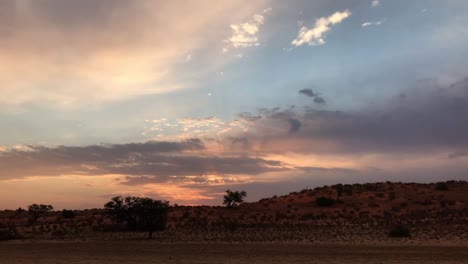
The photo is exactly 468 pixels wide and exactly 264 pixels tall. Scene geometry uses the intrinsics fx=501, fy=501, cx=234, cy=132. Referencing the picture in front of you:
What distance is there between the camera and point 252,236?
146ft

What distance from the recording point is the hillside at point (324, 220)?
44.2 metres

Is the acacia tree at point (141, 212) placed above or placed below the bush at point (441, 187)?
below

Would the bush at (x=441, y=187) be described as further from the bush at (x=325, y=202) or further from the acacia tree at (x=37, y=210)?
the acacia tree at (x=37, y=210)

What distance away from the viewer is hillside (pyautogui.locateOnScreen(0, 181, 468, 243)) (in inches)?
1741

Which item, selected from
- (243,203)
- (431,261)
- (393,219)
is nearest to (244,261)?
(431,261)

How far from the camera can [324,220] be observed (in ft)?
201

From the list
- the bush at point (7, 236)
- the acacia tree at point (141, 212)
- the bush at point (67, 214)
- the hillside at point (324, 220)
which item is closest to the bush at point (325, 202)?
the hillside at point (324, 220)

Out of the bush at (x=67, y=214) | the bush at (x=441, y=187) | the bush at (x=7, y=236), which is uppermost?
the bush at (x=441, y=187)

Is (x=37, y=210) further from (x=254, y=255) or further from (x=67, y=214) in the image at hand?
(x=254, y=255)

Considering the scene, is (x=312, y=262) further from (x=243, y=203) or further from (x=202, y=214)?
(x=243, y=203)

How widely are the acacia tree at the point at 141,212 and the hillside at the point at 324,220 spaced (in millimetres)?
1299

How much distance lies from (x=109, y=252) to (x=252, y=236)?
625 inches

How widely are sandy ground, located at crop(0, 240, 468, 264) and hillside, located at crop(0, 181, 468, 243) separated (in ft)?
22.9

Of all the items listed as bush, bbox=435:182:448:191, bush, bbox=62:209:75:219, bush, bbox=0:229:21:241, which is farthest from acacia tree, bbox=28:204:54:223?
bush, bbox=435:182:448:191
